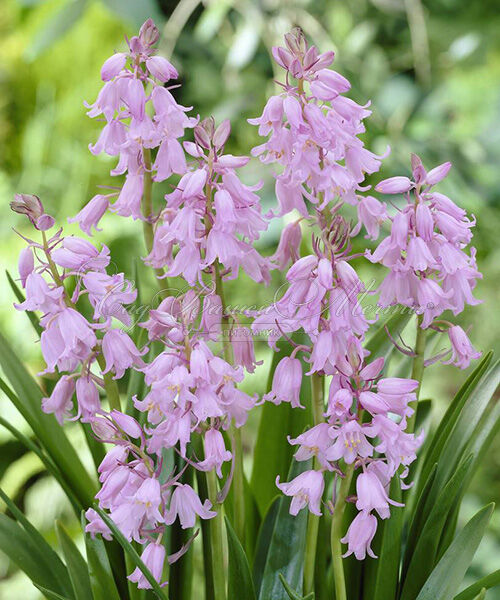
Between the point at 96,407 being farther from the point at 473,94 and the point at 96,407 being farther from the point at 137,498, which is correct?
the point at 473,94

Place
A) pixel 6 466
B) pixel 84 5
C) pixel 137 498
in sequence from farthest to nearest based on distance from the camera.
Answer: pixel 6 466 → pixel 84 5 → pixel 137 498

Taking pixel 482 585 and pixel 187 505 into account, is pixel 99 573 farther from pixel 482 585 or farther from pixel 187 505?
pixel 482 585

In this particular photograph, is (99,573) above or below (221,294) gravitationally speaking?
below

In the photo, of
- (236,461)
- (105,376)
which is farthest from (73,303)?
(236,461)

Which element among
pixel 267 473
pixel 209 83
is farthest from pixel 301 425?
pixel 209 83

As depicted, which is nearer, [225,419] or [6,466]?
[225,419]

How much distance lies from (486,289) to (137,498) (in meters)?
1.59

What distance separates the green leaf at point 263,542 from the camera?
0.60 metres

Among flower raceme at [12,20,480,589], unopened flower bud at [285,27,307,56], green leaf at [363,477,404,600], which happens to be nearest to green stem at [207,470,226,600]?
flower raceme at [12,20,480,589]

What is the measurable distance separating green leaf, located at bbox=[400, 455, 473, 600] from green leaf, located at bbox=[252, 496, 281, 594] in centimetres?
10

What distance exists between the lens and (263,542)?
1.99ft

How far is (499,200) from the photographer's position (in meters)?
1.82

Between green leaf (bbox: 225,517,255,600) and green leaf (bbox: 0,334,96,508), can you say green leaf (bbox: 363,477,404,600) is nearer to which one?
green leaf (bbox: 225,517,255,600)

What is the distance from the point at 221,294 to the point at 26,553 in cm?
28
